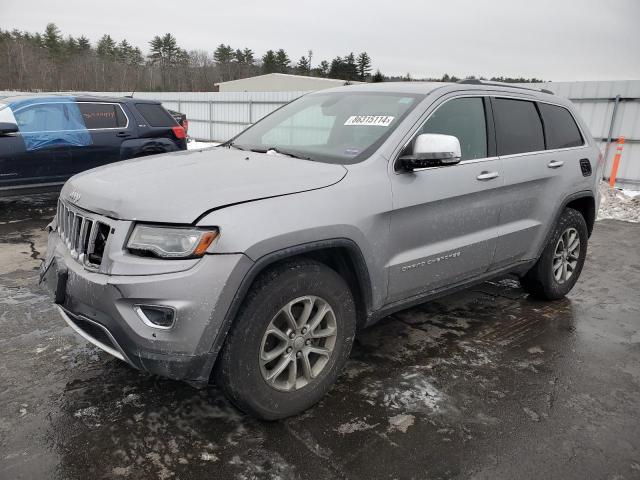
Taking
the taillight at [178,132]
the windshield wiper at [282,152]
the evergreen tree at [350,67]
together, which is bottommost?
the taillight at [178,132]

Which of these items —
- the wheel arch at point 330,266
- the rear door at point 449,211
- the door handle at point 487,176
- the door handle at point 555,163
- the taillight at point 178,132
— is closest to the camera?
the wheel arch at point 330,266

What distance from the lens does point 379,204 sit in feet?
9.46

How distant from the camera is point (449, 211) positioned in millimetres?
3332

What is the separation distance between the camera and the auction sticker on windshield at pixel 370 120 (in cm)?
325

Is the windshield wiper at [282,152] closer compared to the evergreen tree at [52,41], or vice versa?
the windshield wiper at [282,152]

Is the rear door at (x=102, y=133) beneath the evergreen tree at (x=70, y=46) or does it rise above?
beneath

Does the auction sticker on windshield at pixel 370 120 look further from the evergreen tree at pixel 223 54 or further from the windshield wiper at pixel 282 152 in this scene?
the evergreen tree at pixel 223 54

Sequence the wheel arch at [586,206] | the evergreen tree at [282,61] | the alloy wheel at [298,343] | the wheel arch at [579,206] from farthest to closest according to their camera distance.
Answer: the evergreen tree at [282,61], the wheel arch at [586,206], the wheel arch at [579,206], the alloy wheel at [298,343]

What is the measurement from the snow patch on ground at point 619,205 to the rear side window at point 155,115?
26.4ft

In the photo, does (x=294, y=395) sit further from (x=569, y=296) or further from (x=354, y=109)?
(x=569, y=296)

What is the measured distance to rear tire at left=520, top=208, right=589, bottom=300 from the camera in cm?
446

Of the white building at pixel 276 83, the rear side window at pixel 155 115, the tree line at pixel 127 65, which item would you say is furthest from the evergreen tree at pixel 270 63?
the rear side window at pixel 155 115

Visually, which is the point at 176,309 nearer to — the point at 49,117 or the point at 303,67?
the point at 49,117

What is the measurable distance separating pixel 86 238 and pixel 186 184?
59 centimetres
